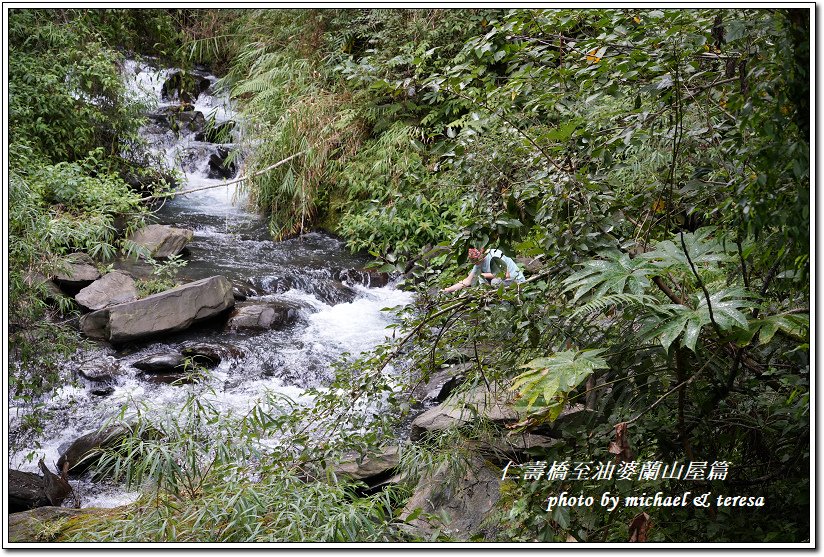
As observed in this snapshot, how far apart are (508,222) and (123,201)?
14.4 feet

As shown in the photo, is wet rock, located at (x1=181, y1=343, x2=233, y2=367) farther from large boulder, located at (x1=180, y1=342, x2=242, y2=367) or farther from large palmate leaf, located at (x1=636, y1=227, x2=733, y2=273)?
large palmate leaf, located at (x1=636, y1=227, x2=733, y2=273)

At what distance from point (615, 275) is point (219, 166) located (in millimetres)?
6632

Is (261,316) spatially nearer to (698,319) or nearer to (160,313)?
(160,313)

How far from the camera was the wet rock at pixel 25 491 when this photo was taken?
297cm

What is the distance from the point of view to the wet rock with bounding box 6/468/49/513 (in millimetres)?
2971

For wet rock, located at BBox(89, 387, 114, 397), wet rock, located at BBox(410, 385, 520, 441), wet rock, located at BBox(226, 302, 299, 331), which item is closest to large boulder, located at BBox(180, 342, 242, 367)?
wet rock, located at BBox(226, 302, 299, 331)

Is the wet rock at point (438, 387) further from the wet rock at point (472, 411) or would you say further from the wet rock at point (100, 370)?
the wet rock at point (100, 370)

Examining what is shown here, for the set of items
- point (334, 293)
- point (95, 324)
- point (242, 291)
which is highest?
point (95, 324)

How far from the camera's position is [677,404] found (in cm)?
235

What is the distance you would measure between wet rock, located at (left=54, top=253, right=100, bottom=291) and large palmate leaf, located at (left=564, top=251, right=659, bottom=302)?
355 centimetres

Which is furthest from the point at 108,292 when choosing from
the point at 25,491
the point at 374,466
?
the point at 374,466

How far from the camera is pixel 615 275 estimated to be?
2.03 meters

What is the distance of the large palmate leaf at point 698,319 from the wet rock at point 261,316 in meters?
3.64

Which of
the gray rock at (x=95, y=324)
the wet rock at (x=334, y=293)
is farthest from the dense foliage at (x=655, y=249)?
the wet rock at (x=334, y=293)
